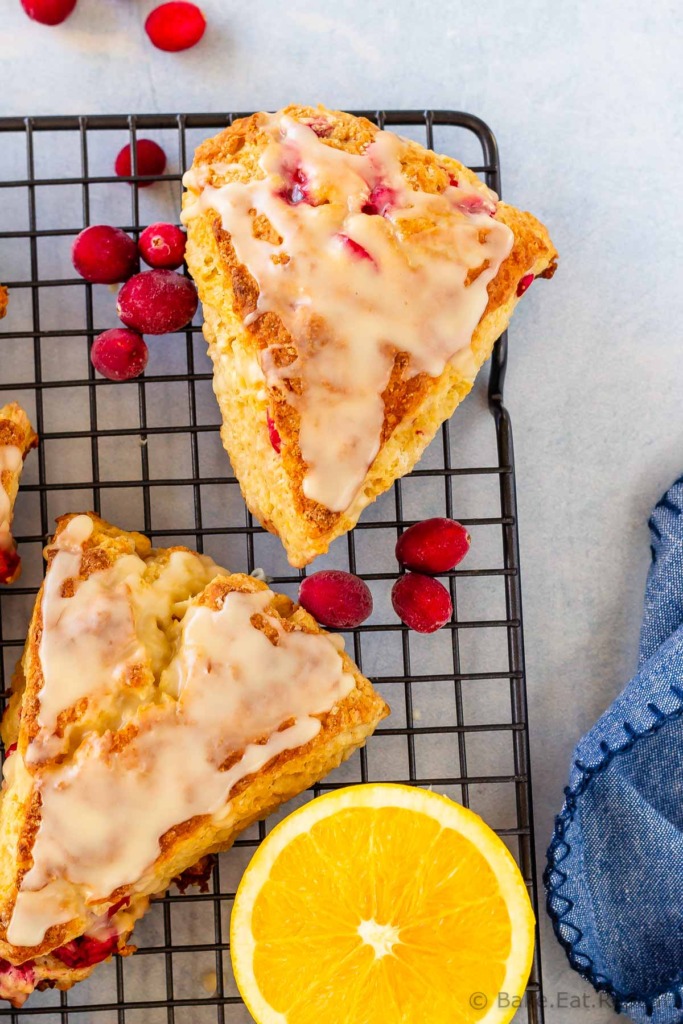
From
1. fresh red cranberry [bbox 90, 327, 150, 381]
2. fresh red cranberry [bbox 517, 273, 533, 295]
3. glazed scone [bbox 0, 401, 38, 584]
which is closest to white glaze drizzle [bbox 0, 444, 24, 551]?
glazed scone [bbox 0, 401, 38, 584]

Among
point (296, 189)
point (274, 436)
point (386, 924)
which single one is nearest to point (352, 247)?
point (296, 189)

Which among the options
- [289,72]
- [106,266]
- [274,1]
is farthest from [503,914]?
[274,1]

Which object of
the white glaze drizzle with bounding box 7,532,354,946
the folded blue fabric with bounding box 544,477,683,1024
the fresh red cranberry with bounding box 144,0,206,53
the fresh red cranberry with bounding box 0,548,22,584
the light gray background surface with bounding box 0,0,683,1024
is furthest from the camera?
the light gray background surface with bounding box 0,0,683,1024

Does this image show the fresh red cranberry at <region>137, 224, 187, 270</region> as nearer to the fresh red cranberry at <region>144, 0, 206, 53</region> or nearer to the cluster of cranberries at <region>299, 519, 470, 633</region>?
the fresh red cranberry at <region>144, 0, 206, 53</region>

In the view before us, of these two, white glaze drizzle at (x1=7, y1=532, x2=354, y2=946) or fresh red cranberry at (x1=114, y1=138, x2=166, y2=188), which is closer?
white glaze drizzle at (x1=7, y1=532, x2=354, y2=946)

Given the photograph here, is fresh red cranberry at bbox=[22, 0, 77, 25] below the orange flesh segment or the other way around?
the other way around

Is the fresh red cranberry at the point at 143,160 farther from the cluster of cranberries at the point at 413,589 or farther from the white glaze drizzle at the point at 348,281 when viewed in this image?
the cluster of cranberries at the point at 413,589

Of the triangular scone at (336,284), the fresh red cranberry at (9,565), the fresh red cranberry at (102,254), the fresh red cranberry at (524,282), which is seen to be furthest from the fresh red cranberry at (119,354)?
the fresh red cranberry at (524,282)
